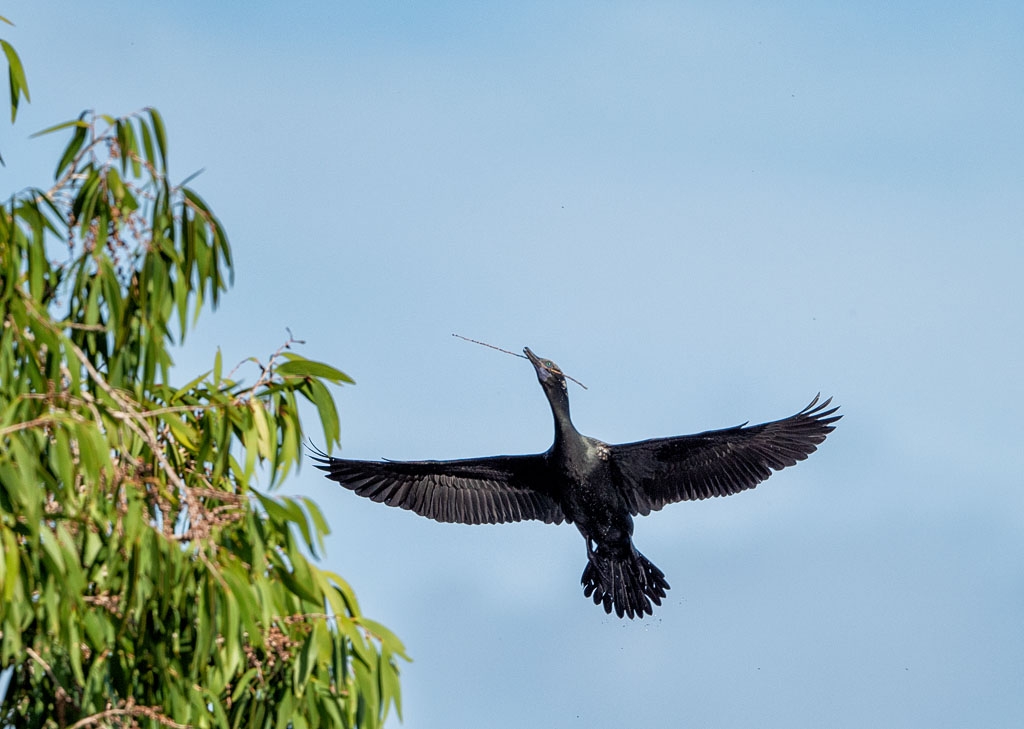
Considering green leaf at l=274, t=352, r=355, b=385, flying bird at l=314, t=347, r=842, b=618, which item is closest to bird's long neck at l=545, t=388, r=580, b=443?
flying bird at l=314, t=347, r=842, b=618

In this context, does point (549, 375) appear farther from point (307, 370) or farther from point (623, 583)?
point (307, 370)

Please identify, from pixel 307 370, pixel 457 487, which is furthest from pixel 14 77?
pixel 457 487

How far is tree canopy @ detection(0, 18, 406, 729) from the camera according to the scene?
3791mm

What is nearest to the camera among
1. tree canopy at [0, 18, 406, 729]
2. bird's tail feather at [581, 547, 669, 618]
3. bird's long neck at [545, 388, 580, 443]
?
tree canopy at [0, 18, 406, 729]

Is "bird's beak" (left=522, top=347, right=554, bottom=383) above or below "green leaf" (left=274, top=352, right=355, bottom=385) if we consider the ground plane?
above

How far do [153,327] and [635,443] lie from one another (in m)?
4.57

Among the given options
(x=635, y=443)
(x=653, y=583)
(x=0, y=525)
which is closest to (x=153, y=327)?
(x=0, y=525)

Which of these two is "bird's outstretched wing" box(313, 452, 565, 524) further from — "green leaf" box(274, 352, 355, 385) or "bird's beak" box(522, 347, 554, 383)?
"green leaf" box(274, 352, 355, 385)

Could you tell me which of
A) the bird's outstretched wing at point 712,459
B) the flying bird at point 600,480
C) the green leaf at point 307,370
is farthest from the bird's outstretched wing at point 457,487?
the green leaf at point 307,370

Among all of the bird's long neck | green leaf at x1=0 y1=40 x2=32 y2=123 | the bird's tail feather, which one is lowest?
green leaf at x1=0 y1=40 x2=32 y2=123

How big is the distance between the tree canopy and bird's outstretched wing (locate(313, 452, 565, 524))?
4.41m

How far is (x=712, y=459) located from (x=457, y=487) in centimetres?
161

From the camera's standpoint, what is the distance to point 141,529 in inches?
150

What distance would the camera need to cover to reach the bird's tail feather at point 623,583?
892 cm
